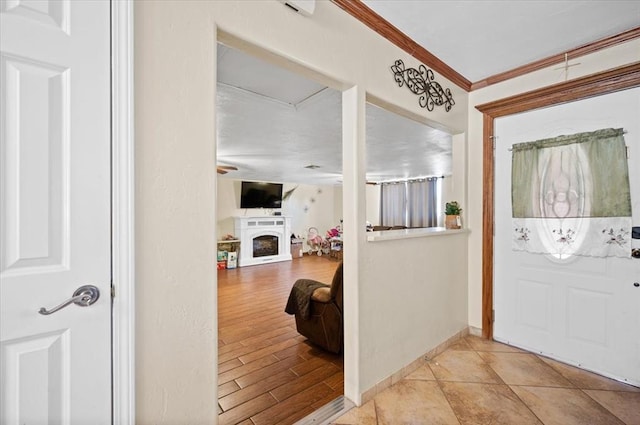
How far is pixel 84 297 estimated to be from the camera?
35.7 inches

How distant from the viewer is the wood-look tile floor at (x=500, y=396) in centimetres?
163

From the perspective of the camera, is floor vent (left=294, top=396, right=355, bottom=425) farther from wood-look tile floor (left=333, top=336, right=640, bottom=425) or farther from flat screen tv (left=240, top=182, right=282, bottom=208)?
flat screen tv (left=240, top=182, right=282, bottom=208)

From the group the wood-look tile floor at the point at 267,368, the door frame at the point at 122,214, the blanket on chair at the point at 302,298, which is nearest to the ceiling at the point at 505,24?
the door frame at the point at 122,214

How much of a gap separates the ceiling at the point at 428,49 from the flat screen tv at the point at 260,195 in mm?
3465

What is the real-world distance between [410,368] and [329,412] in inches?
30.0

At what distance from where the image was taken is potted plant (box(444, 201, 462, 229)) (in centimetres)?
263

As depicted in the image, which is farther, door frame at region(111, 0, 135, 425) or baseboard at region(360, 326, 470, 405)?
baseboard at region(360, 326, 470, 405)

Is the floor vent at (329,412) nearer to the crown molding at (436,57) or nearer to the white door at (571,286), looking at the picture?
the white door at (571,286)

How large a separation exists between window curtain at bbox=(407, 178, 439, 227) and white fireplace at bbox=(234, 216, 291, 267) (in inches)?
146

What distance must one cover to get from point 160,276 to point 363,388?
4.73ft

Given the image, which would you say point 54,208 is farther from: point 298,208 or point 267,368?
point 298,208

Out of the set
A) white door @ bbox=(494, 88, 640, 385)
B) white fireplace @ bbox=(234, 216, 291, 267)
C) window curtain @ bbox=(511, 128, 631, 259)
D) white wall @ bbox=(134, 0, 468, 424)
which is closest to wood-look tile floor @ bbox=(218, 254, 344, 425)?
white wall @ bbox=(134, 0, 468, 424)

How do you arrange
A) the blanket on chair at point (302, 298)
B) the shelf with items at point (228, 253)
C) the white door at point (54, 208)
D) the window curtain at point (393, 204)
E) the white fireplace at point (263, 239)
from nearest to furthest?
1. the white door at point (54, 208)
2. the blanket on chair at point (302, 298)
3. the shelf with items at point (228, 253)
4. the white fireplace at point (263, 239)
5. the window curtain at point (393, 204)

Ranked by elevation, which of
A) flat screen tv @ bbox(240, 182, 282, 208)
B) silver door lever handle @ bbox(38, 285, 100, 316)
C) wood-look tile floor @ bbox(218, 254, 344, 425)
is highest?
flat screen tv @ bbox(240, 182, 282, 208)
